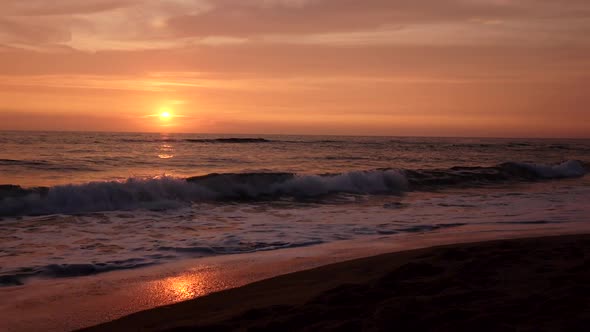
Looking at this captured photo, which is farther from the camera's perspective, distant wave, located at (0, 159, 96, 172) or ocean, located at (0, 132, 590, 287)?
distant wave, located at (0, 159, 96, 172)

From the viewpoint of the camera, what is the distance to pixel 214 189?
15.1m

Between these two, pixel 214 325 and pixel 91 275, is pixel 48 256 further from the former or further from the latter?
pixel 214 325

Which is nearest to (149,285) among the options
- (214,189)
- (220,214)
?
(220,214)

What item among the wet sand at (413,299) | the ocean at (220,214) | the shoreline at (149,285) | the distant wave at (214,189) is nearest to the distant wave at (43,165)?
the ocean at (220,214)

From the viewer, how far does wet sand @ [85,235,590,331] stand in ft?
11.8

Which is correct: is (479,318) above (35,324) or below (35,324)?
above

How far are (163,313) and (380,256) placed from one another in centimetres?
297

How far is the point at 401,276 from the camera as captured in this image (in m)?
5.05

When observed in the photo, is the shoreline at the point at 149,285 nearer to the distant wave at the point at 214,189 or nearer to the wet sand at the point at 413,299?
the wet sand at the point at 413,299

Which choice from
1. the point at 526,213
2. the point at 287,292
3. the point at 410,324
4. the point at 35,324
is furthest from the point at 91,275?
the point at 526,213

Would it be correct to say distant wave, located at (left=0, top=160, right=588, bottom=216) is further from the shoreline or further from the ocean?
the shoreline

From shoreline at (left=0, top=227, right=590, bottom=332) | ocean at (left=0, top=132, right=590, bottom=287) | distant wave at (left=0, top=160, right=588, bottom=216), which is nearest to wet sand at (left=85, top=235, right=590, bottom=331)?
shoreline at (left=0, top=227, right=590, bottom=332)

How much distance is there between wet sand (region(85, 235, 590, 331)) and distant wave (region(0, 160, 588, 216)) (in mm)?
7662

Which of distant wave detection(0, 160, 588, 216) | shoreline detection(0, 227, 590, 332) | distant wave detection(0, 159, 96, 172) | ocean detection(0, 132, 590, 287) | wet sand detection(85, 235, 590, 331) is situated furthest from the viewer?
distant wave detection(0, 159, 96, 172)
